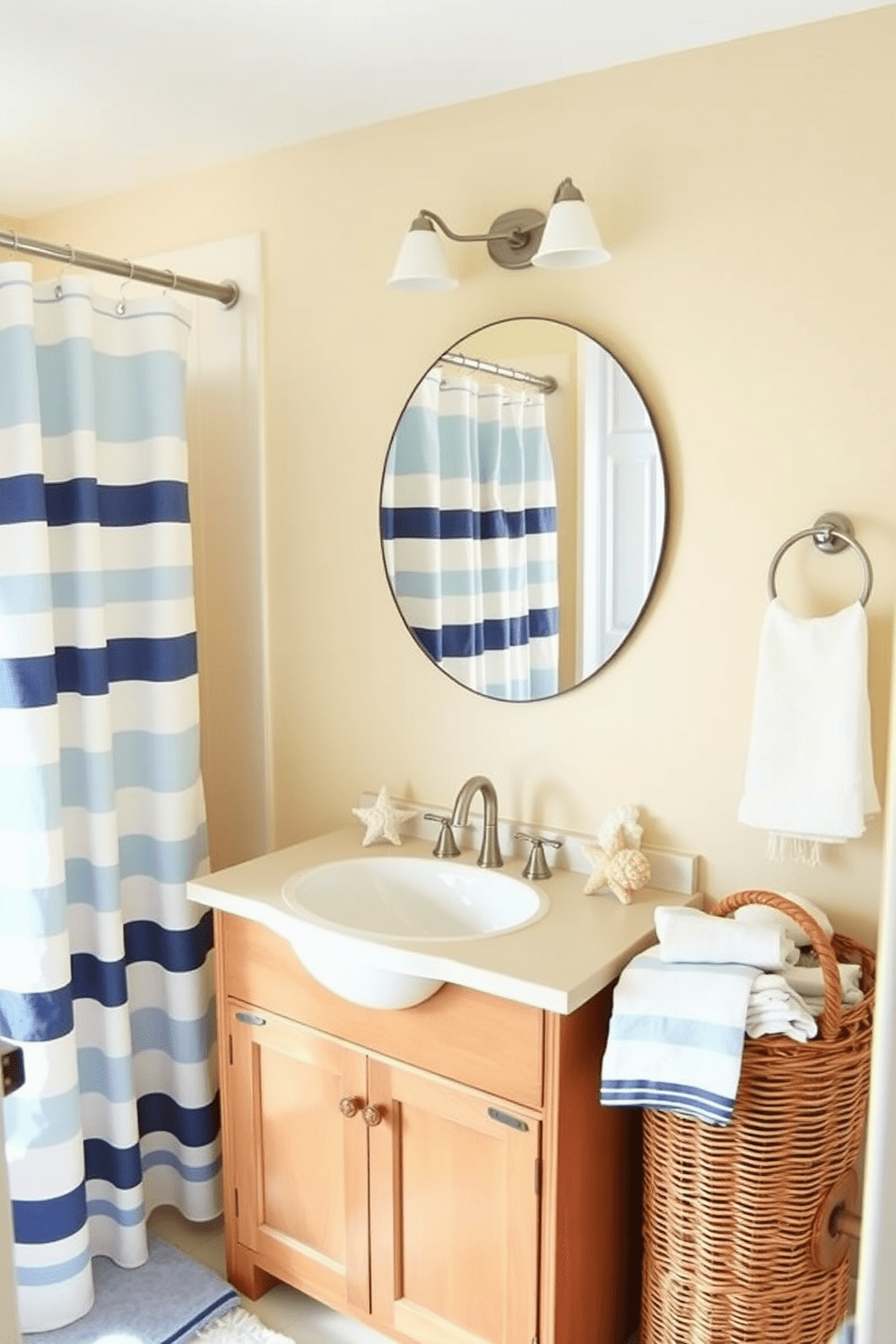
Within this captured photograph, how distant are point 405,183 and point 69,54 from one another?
2.21ft

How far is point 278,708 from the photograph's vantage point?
2.71 meters

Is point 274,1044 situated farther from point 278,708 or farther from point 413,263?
point 413,263

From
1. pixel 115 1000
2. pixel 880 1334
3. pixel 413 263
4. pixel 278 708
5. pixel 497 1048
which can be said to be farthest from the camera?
pixel 278 708

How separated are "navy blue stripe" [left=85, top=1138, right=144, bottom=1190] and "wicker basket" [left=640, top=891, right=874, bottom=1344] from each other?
1082mm

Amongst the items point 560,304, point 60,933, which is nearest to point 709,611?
point 560,304

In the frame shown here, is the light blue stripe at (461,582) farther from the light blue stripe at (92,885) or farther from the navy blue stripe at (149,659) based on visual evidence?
the light blue stripe at (92,885)

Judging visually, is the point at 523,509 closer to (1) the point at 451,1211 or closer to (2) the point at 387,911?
(2) the point at 387,911

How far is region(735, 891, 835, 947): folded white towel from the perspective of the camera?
1811 millimetres

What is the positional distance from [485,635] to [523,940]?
2.22 feet

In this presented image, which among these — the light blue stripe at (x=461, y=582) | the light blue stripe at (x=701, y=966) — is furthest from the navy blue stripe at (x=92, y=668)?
the light blue stripe at (x=701, y=966)

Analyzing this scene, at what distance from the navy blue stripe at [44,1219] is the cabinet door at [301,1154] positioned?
0.32 metres

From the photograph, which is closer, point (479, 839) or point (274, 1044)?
point (274, 1044)

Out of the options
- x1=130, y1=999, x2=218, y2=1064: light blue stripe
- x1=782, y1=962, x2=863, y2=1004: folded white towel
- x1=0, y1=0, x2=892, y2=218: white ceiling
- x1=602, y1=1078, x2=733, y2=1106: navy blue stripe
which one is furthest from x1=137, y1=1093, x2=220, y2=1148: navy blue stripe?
x1=0, y1=0, x2=892, y2=218: white ceiling

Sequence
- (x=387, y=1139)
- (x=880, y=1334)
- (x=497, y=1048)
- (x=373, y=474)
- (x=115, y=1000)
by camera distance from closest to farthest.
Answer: (x=880, y=1334) → (x=497, y=1048) → (x=387, y=1139) → (x=115, y=1000) → (x=373, y=474)
